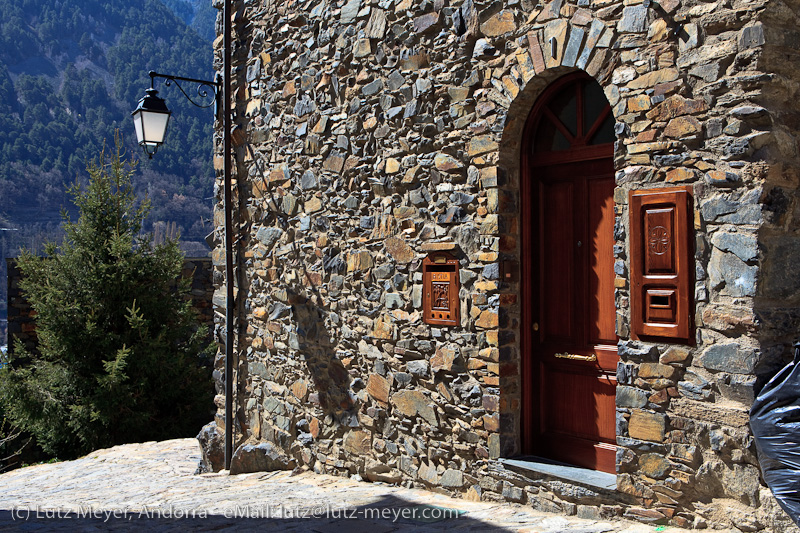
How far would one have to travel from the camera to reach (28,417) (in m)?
9.29

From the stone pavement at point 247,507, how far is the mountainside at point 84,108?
30803 millimetres

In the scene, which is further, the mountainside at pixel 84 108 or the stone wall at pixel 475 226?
the mountainside at pixel 84 108

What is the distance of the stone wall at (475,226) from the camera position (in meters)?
3.06

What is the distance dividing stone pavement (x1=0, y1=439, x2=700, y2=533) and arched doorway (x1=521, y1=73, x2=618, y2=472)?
536mm

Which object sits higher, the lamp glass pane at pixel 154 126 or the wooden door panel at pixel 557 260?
the lamp glass pane at pixel 154 126

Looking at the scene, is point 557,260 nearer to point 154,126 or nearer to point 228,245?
point 228,245

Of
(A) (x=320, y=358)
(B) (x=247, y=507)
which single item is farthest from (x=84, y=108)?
(B) (x=247, y=507)

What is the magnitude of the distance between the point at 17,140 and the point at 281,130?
5507 cm

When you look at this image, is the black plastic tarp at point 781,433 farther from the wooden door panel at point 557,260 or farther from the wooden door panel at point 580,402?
the wooden door panel at point 557,260

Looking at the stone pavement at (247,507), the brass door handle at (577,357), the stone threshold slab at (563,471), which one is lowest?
the stone pavement at (247,507)

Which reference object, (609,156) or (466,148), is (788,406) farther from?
(466,148)

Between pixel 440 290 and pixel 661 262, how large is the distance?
154cm

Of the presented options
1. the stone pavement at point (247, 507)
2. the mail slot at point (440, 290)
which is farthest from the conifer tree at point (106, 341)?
the mail slot at point (440, 290)

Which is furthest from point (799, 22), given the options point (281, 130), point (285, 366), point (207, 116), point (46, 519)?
point (207, 116)
